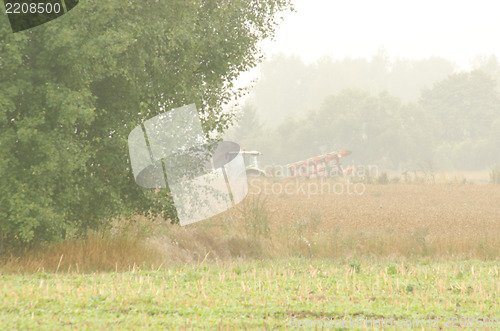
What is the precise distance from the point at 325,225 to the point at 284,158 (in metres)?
52.2

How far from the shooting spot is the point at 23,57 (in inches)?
416

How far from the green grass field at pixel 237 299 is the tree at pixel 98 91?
172 centimetres

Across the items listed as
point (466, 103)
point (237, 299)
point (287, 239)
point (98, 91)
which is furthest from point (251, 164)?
point (466, 103)

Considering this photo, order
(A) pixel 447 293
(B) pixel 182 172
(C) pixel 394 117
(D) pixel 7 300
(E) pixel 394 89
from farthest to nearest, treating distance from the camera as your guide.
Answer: (E) pixel 394 89 < (C) pixel 394 117 < (B) pixel 182 172 < (A) pixel 447 293 < (D) pixel 7 300

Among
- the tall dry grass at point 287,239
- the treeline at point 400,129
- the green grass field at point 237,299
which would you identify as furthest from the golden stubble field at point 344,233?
the treeline at point 400,129

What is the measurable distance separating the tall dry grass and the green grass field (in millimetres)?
1801

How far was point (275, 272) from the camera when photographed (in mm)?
10156

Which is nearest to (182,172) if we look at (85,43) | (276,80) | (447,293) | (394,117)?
(85,43)

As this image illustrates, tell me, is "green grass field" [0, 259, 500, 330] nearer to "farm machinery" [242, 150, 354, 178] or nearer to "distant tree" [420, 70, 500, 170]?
"farm machinery" [242, 150, 354, 178]

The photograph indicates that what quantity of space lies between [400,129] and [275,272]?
181ft

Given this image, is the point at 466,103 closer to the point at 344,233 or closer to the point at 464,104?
the point at 464,104

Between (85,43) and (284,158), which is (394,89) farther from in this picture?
(85,43)

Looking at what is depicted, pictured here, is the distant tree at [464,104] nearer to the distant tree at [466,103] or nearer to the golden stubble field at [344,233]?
the distant tree at [466,103]

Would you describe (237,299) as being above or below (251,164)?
below
